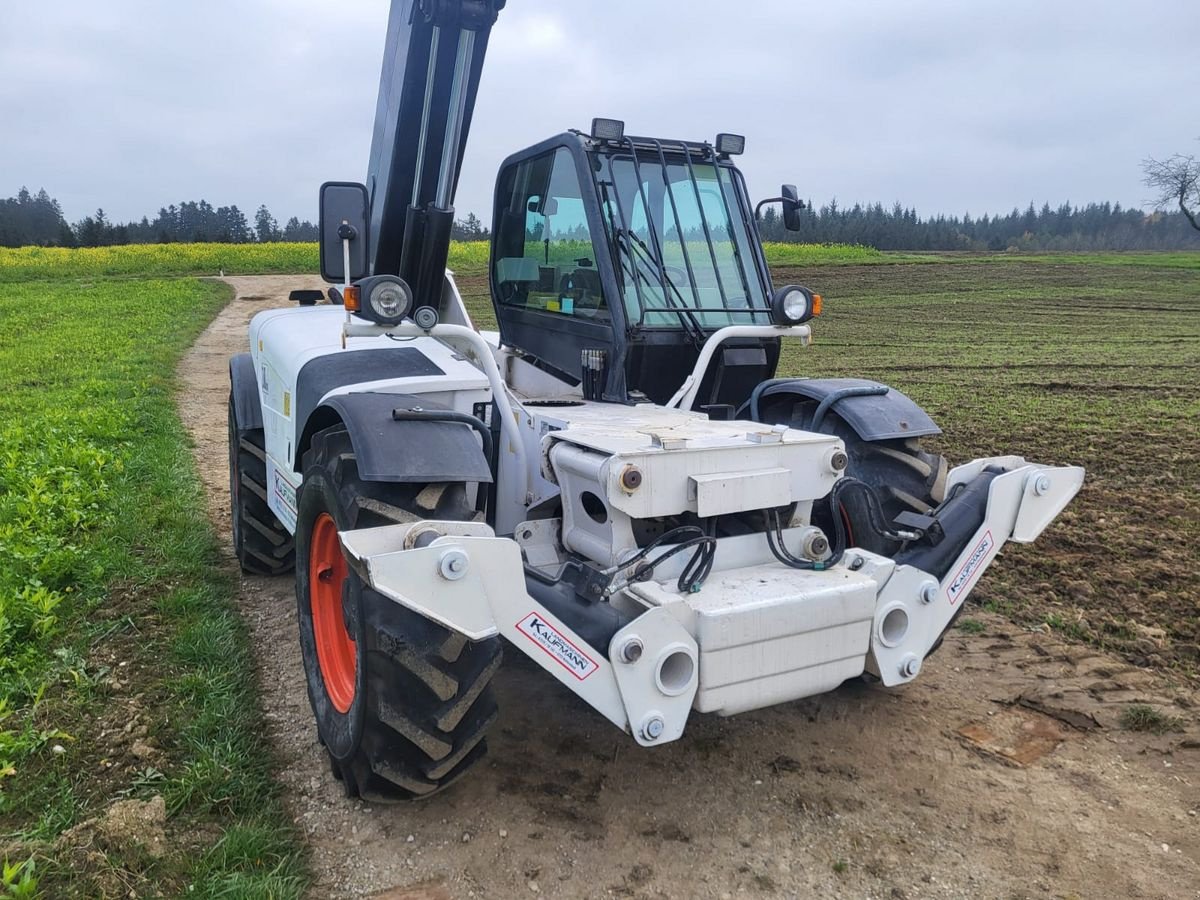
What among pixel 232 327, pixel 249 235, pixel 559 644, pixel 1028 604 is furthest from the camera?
pixel 249 235

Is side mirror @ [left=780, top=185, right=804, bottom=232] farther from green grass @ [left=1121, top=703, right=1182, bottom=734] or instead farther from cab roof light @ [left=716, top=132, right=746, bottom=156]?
green grass @ [left=1121, top=703, right=1182, bottom=734]

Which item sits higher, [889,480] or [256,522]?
[889,480]

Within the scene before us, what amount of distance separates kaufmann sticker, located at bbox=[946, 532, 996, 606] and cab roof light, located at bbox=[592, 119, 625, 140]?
227 centimetres

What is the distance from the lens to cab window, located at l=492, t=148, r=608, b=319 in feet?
13.8

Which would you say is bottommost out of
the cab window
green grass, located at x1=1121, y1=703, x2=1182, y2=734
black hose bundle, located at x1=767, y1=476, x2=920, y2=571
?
green grass, located at x1=1121, y1=703, x2=1182, y2=734

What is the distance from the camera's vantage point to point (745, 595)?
287cm

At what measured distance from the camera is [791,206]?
15.3 ft

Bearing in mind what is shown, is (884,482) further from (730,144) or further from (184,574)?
(184,574)

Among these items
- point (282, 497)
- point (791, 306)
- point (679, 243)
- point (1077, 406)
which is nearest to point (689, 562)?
point (791, 306)

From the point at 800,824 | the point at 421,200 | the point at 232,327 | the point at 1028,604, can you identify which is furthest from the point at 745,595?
the point at 232,327

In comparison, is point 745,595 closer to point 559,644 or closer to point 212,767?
point 559,644

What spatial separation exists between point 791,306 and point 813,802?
2.07 metres

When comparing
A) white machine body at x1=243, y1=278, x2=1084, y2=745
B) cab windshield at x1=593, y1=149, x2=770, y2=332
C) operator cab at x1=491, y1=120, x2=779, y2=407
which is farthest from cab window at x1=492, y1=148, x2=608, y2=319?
white machine body at x1=243, y1=278, x2=1084, y2=745

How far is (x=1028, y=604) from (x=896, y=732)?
170 centimetres
